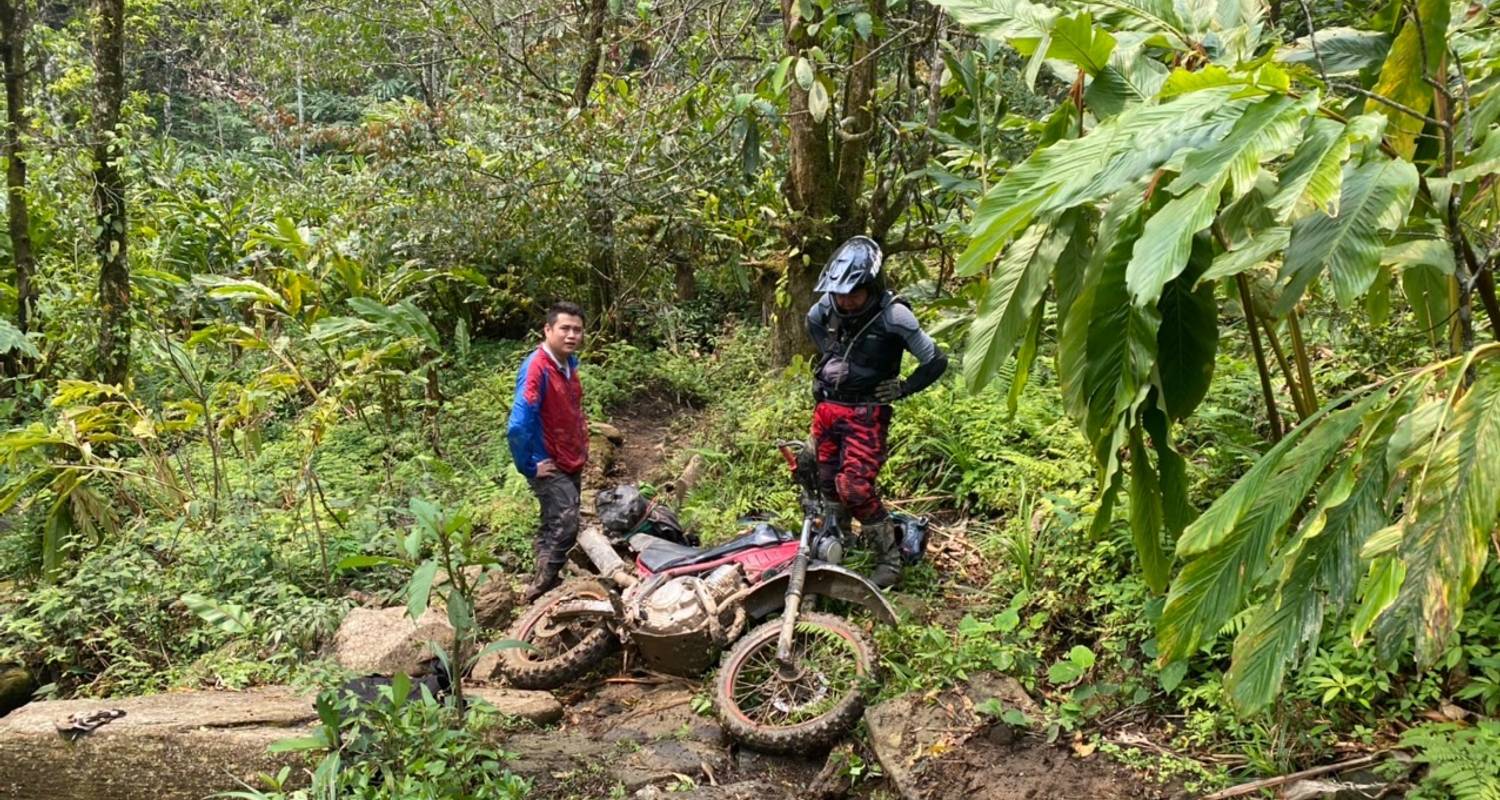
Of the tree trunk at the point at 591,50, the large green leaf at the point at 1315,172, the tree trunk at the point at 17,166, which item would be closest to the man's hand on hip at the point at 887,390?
the large green leaf at the point at 1315,172

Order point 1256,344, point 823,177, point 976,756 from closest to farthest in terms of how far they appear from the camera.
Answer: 1. point 1256,344
2. point 976,756
3. point 823,177

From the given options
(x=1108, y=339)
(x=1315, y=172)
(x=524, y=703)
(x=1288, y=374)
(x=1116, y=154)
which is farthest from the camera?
(x=524, y=703)

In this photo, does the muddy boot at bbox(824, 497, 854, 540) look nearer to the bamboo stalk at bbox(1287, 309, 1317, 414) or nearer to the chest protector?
the chest protector

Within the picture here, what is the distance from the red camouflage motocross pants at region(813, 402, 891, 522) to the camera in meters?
4.59

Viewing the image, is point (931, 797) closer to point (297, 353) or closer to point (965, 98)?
point (965, 98)

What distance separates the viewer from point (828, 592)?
4336 mm

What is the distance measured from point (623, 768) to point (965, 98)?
4.11 m

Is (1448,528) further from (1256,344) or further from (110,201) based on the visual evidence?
(110,201)

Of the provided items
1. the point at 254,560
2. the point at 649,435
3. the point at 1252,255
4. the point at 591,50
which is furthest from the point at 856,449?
the point at 591,50

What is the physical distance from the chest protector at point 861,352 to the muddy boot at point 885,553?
66 cm

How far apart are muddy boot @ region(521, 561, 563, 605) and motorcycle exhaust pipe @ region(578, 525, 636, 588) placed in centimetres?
25

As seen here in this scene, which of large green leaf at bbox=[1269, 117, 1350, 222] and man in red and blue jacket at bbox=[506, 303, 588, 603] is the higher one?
large green leaf at bbox=[1269, 117, 1350, 222]

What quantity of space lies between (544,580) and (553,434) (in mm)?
877

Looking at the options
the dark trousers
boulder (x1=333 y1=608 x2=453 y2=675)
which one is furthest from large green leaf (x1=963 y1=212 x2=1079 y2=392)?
the dark trousers
